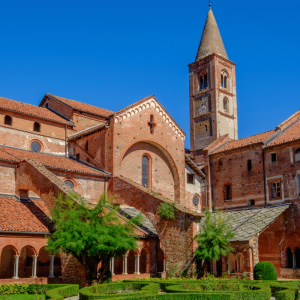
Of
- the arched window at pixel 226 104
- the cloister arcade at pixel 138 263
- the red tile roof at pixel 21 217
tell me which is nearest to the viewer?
the red tile roof at pixel 21 217

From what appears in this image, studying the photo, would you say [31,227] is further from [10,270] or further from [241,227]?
[241,227]

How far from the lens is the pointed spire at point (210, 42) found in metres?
55.8

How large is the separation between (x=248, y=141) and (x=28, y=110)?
20.4 m

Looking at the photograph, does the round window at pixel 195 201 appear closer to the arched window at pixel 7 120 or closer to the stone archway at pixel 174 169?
the stone archway at pixel 174 169

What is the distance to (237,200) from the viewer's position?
122ft

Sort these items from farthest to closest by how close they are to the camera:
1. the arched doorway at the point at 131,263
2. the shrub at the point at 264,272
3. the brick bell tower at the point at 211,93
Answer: the brick bell tower at the point at 211,93, the arched doorway at the point at 131,263, the shrub at the point at 264,272

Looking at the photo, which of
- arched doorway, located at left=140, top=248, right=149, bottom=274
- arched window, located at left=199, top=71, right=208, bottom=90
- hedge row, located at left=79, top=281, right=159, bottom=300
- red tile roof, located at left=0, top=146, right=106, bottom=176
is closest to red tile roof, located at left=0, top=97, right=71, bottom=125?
red tile roof, located at left=0, top=146, right=106, bottom=176

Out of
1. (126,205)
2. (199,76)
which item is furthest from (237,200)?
(199,76)

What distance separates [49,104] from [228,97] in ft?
85.6

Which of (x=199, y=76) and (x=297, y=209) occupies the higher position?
(x=199, y=76)

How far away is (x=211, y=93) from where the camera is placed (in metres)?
53.1

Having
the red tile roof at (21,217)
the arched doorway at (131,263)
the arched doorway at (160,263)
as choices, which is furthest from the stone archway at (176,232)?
the red tile roof at (21,217)

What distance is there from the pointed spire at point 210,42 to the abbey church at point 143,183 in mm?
18651

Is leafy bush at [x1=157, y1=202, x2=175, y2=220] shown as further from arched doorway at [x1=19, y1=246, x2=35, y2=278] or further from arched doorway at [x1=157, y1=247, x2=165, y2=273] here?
arched doorway at [x1=19, y1=246, x2=35, y2=278]
